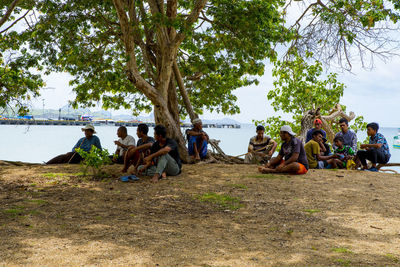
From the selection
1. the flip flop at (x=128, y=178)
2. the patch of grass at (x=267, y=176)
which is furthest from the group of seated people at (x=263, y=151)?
the flip flop at (x=128, y=178)

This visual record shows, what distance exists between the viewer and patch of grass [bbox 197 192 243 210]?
16.9 ft

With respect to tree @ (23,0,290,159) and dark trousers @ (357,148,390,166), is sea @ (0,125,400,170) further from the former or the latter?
dark trousers @ (357,148,390,166)

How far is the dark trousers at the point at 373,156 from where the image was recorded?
26.3ft

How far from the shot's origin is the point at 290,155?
7.00 m

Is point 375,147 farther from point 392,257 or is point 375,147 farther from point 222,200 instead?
point 392,257

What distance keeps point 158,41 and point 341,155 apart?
5.31 metres

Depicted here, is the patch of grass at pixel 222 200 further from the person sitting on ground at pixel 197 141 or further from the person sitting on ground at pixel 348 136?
the person sitting on ground at pixel 348 136

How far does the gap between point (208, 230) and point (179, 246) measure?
652mm

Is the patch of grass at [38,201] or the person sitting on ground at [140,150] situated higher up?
the person sitting on ground at [140,150]

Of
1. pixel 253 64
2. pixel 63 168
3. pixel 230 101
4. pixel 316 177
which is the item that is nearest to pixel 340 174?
pixel 316 177

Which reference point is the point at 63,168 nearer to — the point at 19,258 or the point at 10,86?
the point at 10,86

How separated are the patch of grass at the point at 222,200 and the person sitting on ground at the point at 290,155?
188 cm

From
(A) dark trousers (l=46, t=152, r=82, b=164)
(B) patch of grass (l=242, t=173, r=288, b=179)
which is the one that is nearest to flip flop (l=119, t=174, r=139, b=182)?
(B) patch of grass (l=242, t=173, r=288, b=179)

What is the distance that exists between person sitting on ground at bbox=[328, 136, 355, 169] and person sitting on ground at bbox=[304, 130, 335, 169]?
21cm
